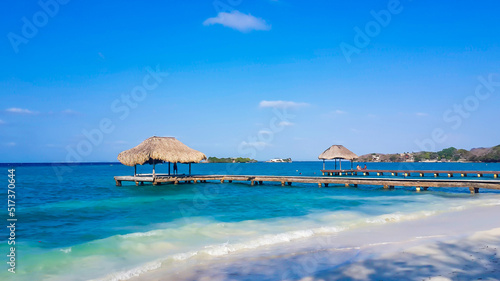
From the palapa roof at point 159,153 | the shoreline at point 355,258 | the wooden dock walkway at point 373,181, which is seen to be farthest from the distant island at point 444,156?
the shoreline at point 355,258

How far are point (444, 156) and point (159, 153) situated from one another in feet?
479

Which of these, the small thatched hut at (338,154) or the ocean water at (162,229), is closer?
the ocean water at (162,229)

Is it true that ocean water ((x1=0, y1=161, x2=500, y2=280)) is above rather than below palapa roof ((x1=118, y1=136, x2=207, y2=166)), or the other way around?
below

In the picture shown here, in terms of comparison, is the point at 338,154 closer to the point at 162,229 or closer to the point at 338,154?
the point at 338,154

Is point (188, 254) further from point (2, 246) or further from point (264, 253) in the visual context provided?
Answer: point (2, 246)

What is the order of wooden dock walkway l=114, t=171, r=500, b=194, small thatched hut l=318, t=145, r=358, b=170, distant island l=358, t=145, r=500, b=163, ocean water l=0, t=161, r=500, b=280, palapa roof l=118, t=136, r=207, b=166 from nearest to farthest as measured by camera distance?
1. ocean water l=0, t=161, r=500, b=280
2. wooden dock walkway l=114, t=171, r=500, b=194
3. palapa roof l=118, t=136, r=207, b=166
4. small thatched hut l=318, t=145, r=358, b=170
5. distant island l=358, t=145, r=500, b=163

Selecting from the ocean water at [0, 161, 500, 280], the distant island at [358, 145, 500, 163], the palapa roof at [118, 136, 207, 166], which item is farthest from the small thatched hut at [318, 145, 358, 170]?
the distant island at [358, 145, 500, 163]

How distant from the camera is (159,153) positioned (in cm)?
2561

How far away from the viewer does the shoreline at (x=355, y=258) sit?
5.61m

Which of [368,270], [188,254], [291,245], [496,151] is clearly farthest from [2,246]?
[496,151]

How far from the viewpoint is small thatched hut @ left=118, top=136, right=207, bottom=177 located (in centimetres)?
2536

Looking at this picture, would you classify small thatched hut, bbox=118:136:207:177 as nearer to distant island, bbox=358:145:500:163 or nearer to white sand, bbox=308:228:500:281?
white sand, bbox=308:228:500:281

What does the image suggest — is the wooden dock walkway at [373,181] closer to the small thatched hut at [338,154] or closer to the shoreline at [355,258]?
the small thatched hut at [338,154]

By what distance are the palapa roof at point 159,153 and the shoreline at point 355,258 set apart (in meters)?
18.8
